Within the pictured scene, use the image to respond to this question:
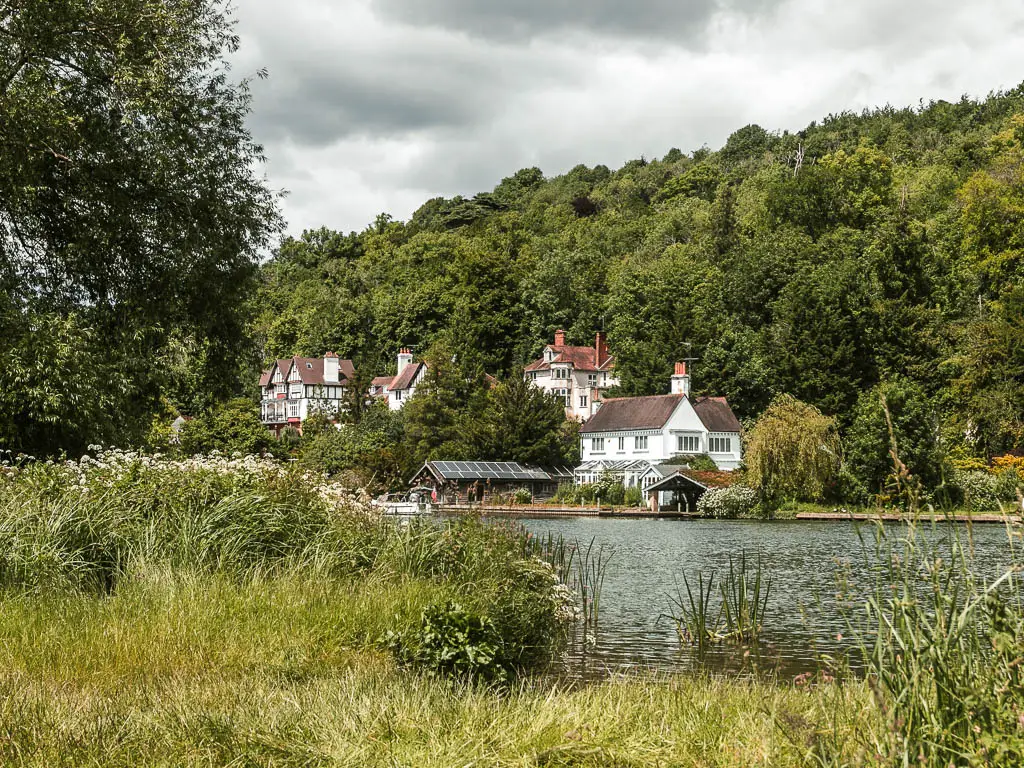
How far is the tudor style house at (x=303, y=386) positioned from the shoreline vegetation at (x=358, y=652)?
100 m

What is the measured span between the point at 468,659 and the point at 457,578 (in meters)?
3.10

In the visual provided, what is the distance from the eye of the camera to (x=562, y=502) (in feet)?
231

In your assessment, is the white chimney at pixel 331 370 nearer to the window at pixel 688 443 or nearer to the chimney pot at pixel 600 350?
the chimney pot at pixel 600 350

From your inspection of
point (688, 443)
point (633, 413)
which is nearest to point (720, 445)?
point (688, 443)

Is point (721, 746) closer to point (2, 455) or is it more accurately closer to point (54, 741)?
point (54, 741)

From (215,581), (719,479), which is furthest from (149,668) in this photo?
(719,479)

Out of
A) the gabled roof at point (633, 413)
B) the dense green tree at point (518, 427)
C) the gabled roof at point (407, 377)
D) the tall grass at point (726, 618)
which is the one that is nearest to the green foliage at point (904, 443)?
the gabled roof at point (633, 413)

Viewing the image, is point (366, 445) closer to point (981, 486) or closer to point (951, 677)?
point (981, 486)

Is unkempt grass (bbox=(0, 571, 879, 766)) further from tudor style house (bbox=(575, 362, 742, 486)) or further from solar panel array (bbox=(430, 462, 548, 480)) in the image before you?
tudor style house (bbox=(575, 362, 742, 486))

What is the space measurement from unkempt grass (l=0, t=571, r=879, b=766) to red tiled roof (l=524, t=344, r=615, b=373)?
87.1 meters

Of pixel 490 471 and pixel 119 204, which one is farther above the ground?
pixel 119 204

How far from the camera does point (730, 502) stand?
58.7m

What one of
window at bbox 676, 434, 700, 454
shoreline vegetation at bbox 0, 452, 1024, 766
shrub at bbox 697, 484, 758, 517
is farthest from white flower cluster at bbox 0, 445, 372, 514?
window at bbox 676, 434, 700, 454

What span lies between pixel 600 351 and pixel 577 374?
3.74 metres
